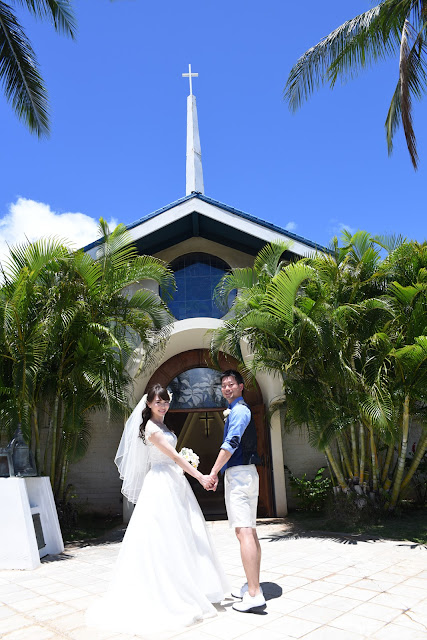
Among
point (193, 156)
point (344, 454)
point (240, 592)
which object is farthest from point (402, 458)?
point (193, 156)

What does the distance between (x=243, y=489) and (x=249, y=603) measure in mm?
803

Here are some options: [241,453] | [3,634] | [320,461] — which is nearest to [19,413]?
[3,634]

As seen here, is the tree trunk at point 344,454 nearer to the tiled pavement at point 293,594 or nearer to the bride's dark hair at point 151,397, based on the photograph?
the tiled pavement at point 293,594

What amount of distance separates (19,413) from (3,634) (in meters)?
3.63

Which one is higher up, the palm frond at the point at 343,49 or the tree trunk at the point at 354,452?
the palm frond at the point at 343,49

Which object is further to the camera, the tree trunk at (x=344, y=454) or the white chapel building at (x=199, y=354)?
the white chapel building at (x=199, y=354)

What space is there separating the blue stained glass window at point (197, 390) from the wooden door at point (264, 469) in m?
0.81

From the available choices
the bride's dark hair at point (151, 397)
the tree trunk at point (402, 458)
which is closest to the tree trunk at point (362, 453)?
the tree trunk at point (402, 458)

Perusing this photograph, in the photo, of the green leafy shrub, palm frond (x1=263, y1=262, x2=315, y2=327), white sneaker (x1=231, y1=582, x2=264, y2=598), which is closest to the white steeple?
palm frond (x1=263, y1=262, x2=315, y2=327)

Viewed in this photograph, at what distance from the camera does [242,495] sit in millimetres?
3793

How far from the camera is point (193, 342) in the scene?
1039cm

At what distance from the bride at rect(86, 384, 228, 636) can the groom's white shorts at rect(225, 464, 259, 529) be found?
237 mm

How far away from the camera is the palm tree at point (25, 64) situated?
816 cm

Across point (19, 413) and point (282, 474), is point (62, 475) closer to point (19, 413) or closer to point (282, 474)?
point (19, 413)
